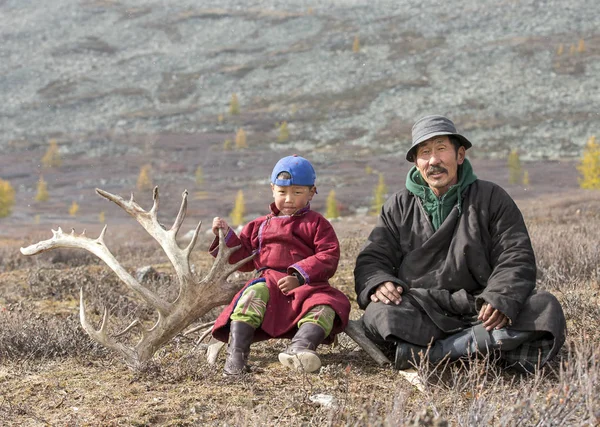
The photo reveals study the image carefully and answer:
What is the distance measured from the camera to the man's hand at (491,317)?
12.5 feet

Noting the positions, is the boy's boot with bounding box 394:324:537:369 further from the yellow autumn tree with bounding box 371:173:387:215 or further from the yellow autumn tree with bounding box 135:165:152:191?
the yellow autumn tree with bounding box 135:165:152:191

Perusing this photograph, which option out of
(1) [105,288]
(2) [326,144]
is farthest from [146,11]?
(1) [105,288]

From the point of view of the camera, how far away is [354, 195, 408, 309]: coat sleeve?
430cm

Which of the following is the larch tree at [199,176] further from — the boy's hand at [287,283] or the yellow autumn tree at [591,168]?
the boy's hand at [287,283]

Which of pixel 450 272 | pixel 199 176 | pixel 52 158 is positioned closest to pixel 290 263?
pixel 450 272

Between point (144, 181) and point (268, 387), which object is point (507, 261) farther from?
point (144, 181)

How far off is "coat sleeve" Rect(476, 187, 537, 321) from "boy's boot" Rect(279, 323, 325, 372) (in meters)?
0.91

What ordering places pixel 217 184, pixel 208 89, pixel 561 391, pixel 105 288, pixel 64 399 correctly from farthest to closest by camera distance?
pixel 208 89 < pixel 217 184 < pixel 105 288 < pixel 64 399 < pixel 561 391

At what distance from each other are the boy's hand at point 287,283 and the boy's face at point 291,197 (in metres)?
0.46

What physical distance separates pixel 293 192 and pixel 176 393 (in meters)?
1.42

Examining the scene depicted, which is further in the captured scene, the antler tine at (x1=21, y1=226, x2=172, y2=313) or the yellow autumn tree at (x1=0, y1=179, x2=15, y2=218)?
the yellow autumn tree at (x1=0, y1=179, x2=15, y2=218)

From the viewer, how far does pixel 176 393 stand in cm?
363

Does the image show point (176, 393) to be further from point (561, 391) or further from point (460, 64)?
point (460, 64)

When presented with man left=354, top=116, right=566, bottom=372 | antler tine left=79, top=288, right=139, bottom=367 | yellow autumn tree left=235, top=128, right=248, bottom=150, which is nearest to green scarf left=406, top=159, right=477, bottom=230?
man left=354, top=116, right=566, bottom=372
